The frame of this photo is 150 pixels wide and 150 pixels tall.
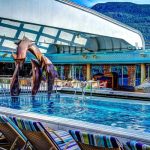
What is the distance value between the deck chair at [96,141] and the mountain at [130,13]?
250 feet

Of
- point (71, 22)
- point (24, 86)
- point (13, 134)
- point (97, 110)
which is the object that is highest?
point (71, 22)

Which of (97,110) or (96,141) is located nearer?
(96,141)

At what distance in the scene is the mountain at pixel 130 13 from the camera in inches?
3328

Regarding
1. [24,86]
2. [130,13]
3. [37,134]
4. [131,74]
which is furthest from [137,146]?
[130,13]

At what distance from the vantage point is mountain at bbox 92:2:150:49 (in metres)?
84.5

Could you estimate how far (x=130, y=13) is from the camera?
306 feet

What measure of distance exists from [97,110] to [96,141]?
7.66 metres

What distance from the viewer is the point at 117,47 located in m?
34.0

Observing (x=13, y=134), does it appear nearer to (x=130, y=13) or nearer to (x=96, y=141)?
(x=96, y=141)

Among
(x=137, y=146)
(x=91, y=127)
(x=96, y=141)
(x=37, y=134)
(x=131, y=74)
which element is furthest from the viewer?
(x=131, y=74)

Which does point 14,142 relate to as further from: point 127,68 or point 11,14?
point 127,68

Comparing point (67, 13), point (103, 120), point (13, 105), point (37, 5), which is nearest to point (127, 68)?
point (67, 13)

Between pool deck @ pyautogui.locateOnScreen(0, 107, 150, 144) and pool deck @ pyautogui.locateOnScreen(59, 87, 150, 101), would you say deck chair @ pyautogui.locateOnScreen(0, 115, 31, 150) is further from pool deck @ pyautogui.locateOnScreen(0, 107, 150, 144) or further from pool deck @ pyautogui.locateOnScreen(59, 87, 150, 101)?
pool deck @ pyautogui.locateOnScreen(59, 87, 150, 101)

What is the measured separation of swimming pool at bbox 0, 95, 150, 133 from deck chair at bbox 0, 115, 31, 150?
3.63 m
